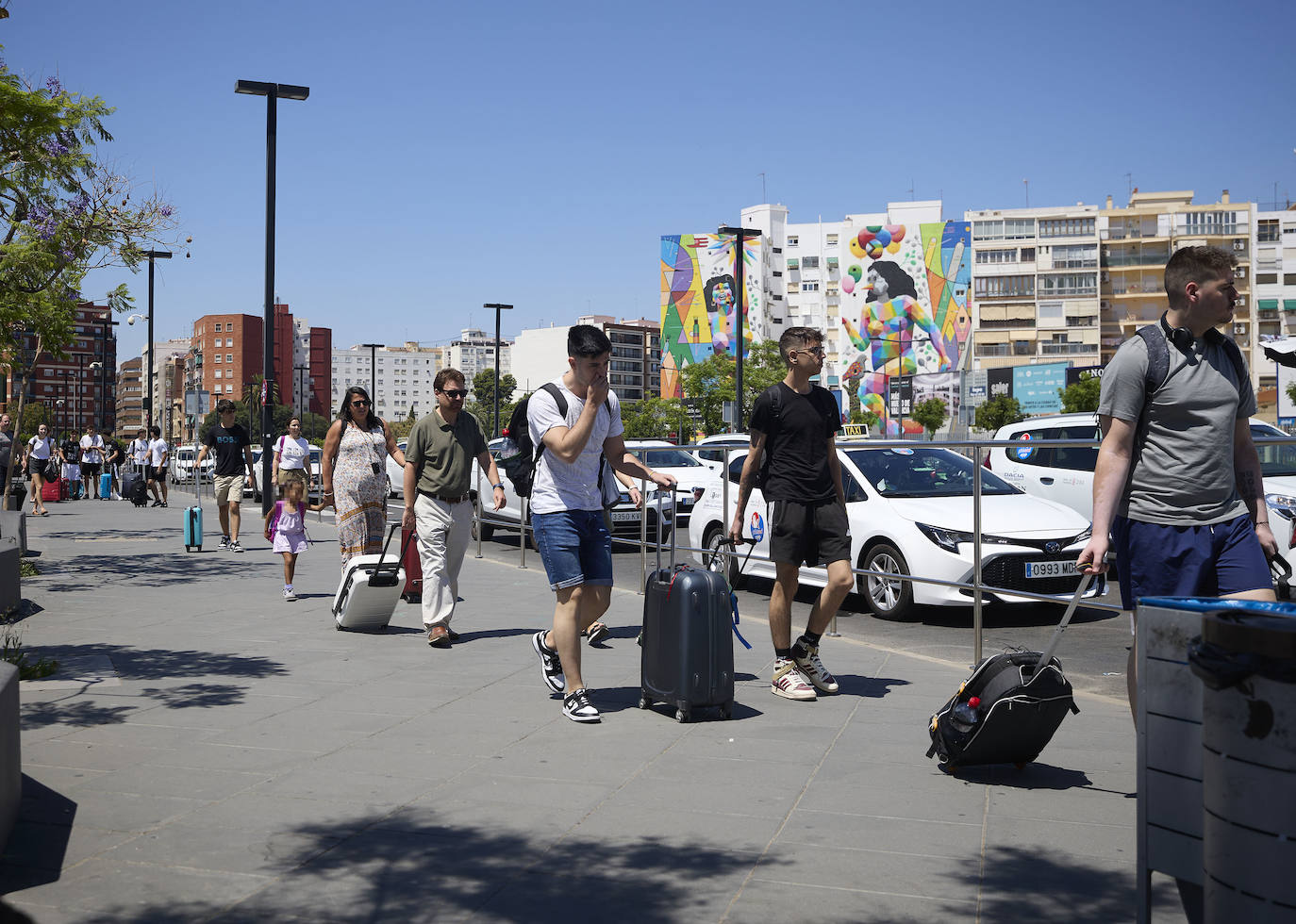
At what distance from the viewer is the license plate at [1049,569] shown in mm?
7984

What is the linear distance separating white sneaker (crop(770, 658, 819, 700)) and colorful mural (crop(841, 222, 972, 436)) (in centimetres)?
12799

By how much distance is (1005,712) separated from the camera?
15.1ft

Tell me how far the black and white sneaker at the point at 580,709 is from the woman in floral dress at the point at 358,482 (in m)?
4.21

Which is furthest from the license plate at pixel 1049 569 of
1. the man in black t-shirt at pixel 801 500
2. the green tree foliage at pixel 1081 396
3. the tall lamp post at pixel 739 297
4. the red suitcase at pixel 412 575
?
the green tree foliage at pixel 1081 396

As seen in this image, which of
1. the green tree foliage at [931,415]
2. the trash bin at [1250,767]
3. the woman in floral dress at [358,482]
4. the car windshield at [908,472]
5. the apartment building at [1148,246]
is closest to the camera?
the trash bin at [1250,767]

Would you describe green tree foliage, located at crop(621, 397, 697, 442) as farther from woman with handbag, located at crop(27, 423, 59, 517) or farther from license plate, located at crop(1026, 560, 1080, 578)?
license plate, located at crop(1026, 560, 1080, 578)

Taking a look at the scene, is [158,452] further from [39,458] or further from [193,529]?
[193,529]

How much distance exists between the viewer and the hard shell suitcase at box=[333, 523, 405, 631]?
350 inches

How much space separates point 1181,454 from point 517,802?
258 centimetres

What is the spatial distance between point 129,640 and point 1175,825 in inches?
280

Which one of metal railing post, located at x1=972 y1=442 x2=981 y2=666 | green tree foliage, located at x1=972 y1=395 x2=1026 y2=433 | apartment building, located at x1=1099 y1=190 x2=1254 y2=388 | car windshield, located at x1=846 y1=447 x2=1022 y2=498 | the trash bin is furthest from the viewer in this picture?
apartment building, located at x1=1099 y1=190 x2=1254 y2=388

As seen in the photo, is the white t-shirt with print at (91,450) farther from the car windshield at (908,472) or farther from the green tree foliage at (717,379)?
the green tree foliage at (717,379)

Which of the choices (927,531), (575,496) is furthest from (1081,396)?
(575,496)

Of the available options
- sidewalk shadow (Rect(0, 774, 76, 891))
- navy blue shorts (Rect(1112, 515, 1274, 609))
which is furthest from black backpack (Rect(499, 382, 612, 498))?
navy blue shorts (Rect(1112, 515, 1274, 609))
